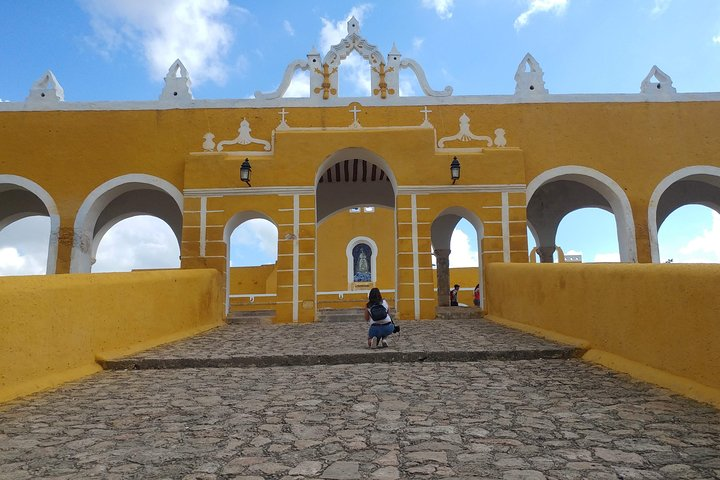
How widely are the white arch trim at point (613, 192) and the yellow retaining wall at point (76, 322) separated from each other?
7.24 metres

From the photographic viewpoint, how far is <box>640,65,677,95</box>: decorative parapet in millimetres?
10430

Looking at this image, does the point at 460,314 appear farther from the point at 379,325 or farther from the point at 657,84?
the point at 657,84

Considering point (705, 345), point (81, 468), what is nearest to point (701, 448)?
point (705, 345)

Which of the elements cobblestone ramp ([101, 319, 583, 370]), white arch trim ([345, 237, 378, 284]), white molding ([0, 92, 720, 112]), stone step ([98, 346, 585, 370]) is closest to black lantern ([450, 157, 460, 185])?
white molding ([0, 92, 720, 112])

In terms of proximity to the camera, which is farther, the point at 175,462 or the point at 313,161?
the point at 313,161

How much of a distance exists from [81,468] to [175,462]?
1.36 feet

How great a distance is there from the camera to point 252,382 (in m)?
4.01

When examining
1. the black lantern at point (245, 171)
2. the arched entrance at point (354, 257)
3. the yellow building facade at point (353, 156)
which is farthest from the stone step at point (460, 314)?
the arched entrance at point (354, 257)

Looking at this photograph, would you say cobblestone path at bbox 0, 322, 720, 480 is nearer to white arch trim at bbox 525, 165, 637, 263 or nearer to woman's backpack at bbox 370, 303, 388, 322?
woman's backpack at bbox 370, 303, 388, 322

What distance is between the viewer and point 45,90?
10.4 m

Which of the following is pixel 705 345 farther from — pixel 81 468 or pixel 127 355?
pixel 127 355

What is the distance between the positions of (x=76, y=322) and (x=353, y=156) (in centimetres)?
664

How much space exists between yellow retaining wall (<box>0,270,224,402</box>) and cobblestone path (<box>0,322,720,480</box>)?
328 millimetres

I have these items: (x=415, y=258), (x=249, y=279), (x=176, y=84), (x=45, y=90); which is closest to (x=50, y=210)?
(x=45, y=90)
